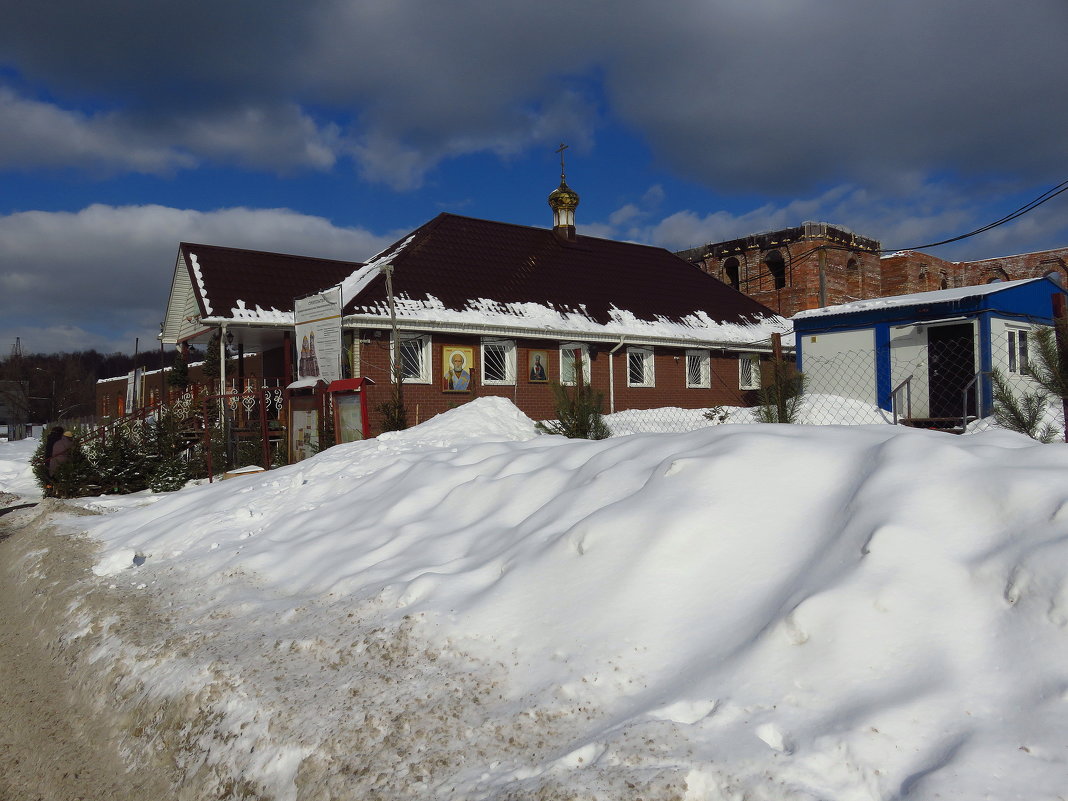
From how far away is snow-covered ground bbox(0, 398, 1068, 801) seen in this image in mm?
2594

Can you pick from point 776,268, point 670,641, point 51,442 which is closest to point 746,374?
point 776,268

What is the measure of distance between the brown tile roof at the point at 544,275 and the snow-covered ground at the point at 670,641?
43.4 ft

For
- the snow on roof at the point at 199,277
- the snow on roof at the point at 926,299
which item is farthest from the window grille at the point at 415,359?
the snow on roof at the point at 926,299

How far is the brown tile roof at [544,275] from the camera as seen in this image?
1997 cm

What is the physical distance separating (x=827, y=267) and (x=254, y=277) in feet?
76.8

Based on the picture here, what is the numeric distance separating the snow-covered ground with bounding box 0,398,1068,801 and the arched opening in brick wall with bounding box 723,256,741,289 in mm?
32848

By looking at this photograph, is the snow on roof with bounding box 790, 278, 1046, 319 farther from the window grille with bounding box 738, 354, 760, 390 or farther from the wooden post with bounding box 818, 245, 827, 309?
the wooden post with bounding box 818, 245, 827, 309

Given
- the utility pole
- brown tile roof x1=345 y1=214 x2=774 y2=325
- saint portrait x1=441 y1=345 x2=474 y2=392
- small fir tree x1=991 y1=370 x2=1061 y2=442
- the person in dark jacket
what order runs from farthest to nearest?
the utility pole, brown tile roof x1=345 y1=214 x2=774 y2=325, saint portrait x1=441 y1=345 x2=474 y2=392, the person in dark jacket, small fir tree x1=991 y1=370 x2=1061 y2=442

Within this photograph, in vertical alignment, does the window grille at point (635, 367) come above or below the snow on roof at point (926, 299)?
below

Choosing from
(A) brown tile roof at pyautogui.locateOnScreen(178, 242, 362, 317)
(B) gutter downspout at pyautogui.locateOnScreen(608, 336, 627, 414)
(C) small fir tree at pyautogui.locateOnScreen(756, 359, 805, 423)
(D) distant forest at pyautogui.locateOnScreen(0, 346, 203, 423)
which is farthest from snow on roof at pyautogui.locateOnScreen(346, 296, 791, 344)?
(D) distant forest at pyautogui.locateOnScreen(0, 346, 203, 423)

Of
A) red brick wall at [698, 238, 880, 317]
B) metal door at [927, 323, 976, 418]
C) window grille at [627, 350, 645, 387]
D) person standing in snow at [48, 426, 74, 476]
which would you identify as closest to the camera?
person standing in snow at [48, 426, 74, 476]

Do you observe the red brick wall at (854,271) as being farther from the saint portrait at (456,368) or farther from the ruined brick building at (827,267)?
the saint portrait at (456,368)

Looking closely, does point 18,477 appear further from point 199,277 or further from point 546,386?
point 546,386

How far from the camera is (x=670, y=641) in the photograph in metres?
3.45
